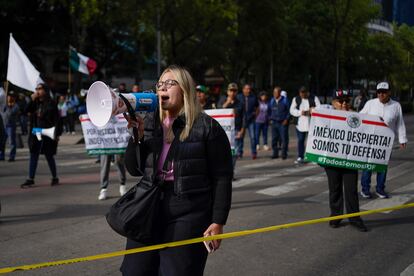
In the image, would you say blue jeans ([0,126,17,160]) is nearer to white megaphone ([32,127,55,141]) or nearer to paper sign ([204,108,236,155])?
white megaphone ([32,127,55,141])

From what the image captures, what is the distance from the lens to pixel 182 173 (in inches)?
118

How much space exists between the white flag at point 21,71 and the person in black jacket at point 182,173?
24.6 ft

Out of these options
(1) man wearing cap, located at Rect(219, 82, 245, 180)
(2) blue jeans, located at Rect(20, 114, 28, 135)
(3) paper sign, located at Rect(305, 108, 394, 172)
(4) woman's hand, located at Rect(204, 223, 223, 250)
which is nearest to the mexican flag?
(2) blue jeans, located at Rect(20, 114, 28, 135)

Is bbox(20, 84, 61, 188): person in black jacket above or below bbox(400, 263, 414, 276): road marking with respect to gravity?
above

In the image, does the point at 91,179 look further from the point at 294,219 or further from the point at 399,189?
the point at 399,189

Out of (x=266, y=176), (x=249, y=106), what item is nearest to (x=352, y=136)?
(x=266, y=176)

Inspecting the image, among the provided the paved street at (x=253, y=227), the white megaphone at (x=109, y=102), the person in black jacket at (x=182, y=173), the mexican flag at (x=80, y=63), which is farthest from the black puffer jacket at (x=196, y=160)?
the mexican flag at (x=80, y=63)

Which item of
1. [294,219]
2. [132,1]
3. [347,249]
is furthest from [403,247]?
→ [132,1]

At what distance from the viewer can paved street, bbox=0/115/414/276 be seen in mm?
4973

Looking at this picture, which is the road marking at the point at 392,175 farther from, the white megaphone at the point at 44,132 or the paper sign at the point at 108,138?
the white megaphone at the point at 44,132

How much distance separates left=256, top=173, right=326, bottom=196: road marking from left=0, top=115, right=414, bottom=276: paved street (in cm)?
2

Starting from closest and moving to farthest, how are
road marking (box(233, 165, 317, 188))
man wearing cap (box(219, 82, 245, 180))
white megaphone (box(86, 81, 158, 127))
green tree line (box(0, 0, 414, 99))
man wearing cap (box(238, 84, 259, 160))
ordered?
white megaphone (box(86, 81, 158, 127)) → road marking (box(233, 165, 317, 188)) → man wearing cap (box(219, 82, 245, 180)) → man wearing cap (box(238, 84, 259, 160)) → green tree line (box(0, 0, 414, 99))

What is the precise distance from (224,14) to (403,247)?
70.7 feet

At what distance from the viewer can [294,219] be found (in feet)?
22.3
